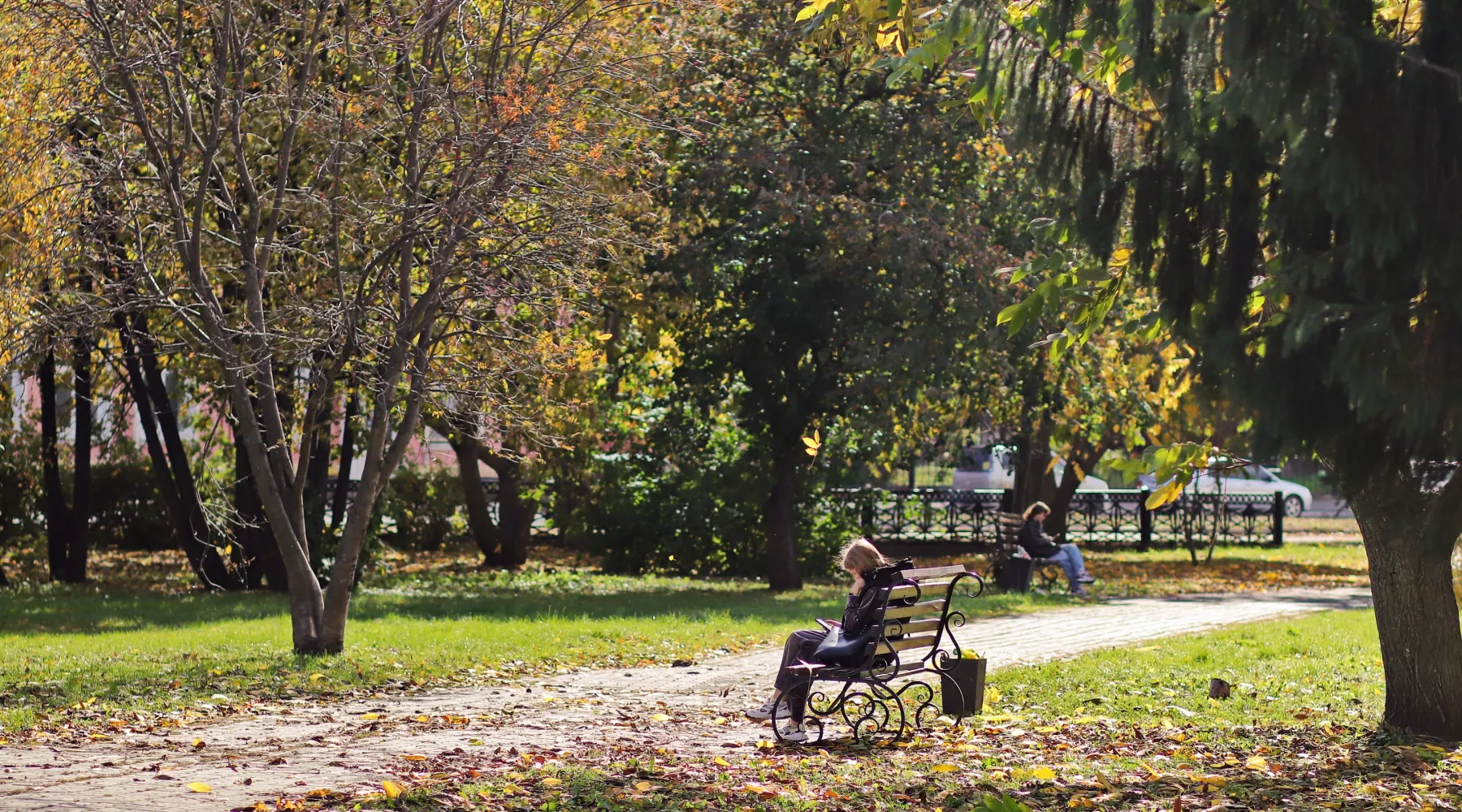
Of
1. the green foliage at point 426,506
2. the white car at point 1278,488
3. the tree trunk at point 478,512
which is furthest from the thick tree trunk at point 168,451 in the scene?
the white car at point 1278,488

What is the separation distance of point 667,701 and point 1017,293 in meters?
8.71

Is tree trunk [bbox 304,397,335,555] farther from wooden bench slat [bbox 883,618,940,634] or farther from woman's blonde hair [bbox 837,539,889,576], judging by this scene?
wooden bench slat [bbox 883,618,940,634]

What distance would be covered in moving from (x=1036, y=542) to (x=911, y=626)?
10.3 metres

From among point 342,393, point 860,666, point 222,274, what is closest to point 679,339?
point 342,393

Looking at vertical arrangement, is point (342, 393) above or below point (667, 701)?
above

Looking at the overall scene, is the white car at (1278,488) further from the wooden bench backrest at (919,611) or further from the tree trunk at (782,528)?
the wooden bench backrest at (919,611)

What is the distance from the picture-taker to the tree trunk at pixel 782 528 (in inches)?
715

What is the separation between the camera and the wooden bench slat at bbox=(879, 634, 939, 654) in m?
7.80

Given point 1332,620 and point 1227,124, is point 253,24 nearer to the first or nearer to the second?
point 1227,124

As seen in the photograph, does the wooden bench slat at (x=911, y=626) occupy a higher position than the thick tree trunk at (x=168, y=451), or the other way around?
the thick tree trunk at (x=168, y=451)

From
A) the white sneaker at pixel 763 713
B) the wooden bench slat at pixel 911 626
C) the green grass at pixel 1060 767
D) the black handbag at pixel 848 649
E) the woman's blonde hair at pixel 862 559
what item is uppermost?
the woman's blonde hair at pixel 862 559

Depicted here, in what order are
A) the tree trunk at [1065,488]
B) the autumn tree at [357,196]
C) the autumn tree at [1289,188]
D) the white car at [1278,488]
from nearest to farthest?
the autumn tree at [1289,188] → the autumn tree at [357,196] → the tree trunk at [1065,488] → the white car at [1278,488]

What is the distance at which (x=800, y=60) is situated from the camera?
16.9 m

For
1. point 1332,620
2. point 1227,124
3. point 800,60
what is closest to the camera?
point 1227,124
